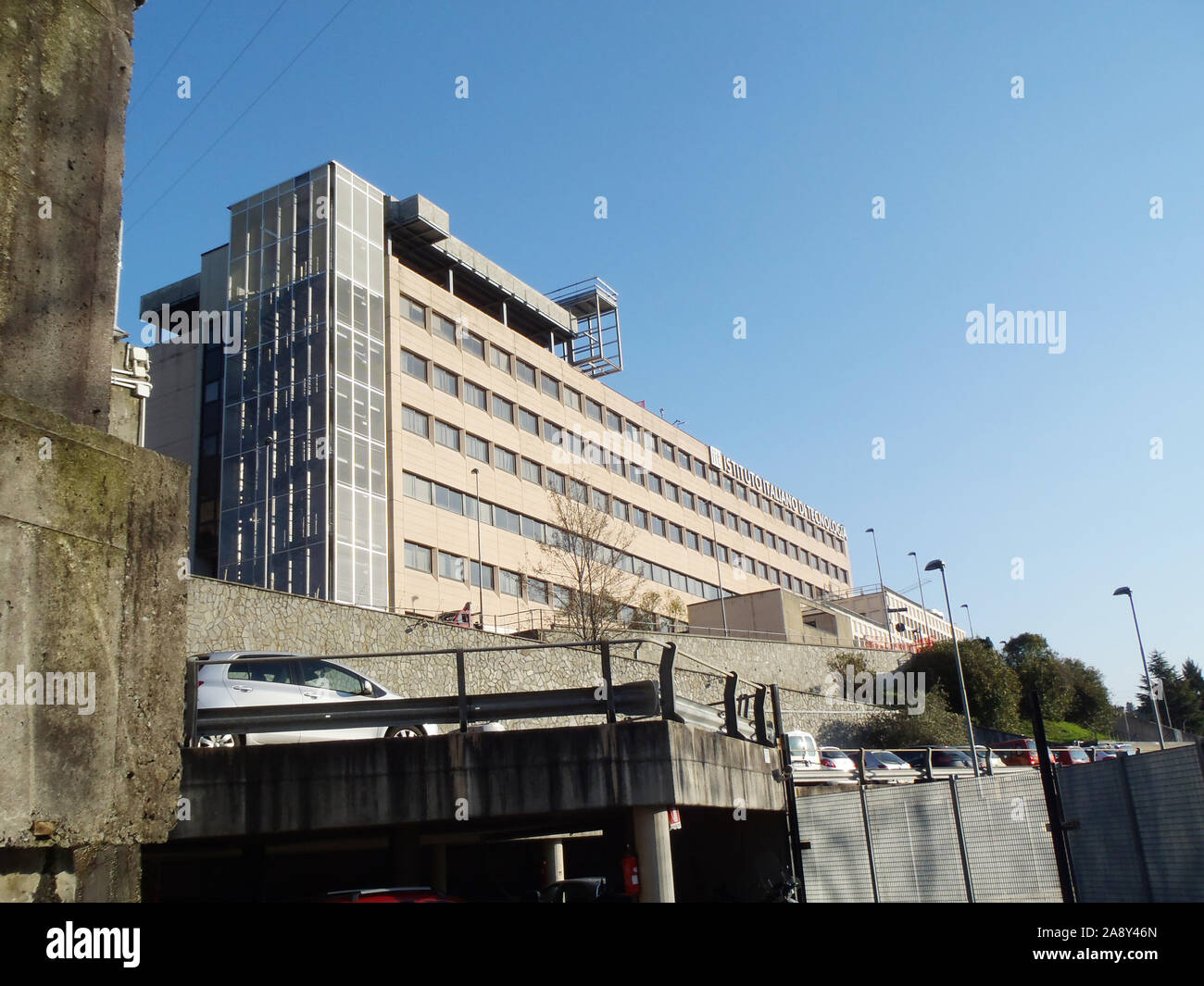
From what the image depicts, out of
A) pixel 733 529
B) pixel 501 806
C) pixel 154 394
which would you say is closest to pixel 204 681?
pixel 501 806

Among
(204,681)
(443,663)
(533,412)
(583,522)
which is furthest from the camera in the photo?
(533,412)

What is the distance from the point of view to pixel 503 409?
5359 centimetres

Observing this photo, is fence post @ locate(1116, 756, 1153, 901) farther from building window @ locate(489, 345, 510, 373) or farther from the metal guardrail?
building window @ locate(489, 345, 510, 373)

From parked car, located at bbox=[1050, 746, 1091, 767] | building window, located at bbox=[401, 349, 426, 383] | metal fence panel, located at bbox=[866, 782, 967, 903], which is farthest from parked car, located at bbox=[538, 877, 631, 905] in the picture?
building window, located at bbox=[401, 349, 426, 383]

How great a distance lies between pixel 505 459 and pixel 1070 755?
99.5ft

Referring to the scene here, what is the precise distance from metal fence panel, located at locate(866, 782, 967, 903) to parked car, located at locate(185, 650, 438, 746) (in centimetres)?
686

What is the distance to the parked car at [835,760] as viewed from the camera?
27.1 m

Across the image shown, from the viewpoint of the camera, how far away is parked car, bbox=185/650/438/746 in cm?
1204

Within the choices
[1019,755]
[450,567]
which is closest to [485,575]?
[450,567]

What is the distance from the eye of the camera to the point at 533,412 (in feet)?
183
